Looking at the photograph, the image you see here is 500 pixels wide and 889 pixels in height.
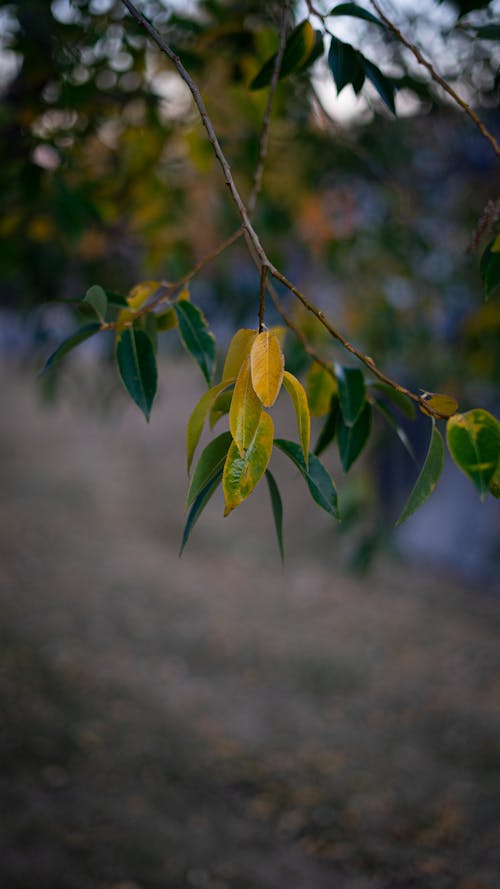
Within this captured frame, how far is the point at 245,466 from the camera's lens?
0.55 metres

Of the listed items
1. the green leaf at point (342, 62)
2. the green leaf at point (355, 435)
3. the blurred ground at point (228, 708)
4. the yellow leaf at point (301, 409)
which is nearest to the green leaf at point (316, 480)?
the yellow leaf at point (301, 409)

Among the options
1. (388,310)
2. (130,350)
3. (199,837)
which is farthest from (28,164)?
(199,837)

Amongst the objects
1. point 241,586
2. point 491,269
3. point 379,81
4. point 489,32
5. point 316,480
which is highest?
point 489,32

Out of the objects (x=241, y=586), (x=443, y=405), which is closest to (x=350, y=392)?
(x=443, y=405)

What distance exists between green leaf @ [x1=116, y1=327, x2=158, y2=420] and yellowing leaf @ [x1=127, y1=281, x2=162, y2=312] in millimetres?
57

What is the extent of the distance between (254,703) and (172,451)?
345cm

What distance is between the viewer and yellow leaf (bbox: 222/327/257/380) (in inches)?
23.3

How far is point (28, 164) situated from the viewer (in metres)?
1.27

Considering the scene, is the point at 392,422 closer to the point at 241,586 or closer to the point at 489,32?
the point at 489,32

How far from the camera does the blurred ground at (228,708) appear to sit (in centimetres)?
151

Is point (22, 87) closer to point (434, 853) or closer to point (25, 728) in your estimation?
point (25, 728)

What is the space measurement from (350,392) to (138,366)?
25cm

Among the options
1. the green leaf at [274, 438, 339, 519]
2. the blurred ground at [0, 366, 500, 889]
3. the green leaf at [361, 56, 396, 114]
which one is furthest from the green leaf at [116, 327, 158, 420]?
the blurred ground at [0, 366, 500, 889]

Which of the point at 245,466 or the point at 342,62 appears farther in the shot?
the point at 342,62
